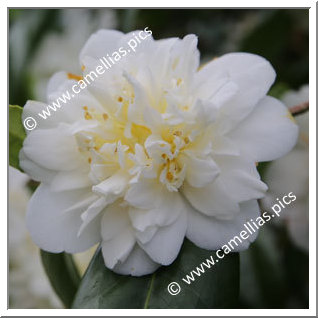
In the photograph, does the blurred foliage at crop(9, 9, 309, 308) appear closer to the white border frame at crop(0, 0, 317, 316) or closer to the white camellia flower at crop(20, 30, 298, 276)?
the white border frame at crop(0, 0, 317, 316)

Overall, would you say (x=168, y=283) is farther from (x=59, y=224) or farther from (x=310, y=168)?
(x=310, y=168)

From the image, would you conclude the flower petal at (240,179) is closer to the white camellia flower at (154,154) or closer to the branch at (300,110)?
the white camellia flower at (154,154)

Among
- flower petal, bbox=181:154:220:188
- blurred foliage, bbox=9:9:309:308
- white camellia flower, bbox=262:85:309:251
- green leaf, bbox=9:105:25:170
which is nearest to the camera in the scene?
flower petal, bbox=181:154:220:188

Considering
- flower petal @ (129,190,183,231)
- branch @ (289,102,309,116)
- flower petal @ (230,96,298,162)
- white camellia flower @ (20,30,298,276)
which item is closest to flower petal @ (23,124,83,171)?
white camellia flower @ (20,30,298,276)

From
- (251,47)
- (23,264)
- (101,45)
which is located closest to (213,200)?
(101,45)

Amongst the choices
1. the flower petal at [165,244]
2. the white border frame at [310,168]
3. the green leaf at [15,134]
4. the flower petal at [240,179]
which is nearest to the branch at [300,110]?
the white border frame at [310,168]
